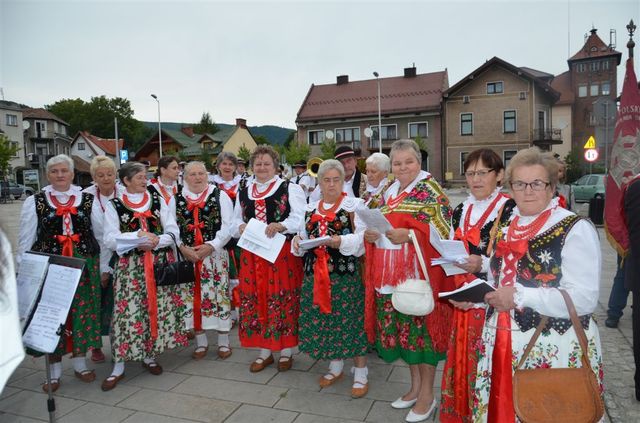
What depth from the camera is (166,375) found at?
4.54 metres

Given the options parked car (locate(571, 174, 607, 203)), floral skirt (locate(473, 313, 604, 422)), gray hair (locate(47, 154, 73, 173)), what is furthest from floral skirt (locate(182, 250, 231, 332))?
parked car (locate(571, 174, 607, 203))

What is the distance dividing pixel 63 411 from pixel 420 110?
36156 mm

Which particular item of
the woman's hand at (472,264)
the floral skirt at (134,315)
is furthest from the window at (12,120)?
the woman's hand at (472,264)

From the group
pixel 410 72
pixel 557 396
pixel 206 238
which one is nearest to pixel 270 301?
pixel 206 238

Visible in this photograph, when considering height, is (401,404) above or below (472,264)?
below

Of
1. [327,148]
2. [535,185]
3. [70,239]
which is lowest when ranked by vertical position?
[70,239]

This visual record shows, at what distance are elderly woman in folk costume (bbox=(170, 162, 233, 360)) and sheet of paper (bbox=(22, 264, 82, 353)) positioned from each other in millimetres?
1864

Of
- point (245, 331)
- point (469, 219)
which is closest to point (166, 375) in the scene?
point (245, 331)

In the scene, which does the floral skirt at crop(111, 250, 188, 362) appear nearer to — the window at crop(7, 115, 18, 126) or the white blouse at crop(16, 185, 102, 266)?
Answer: the white blouse at crop(16, 185, 102, 266)

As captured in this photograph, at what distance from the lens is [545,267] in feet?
7.51

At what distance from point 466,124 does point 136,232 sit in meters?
35.8

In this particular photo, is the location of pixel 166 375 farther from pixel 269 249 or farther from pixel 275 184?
pixel 275 184

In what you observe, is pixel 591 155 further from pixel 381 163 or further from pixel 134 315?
pixel 134 315

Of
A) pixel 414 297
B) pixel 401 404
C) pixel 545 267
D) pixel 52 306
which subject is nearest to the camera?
pixel 545 267
